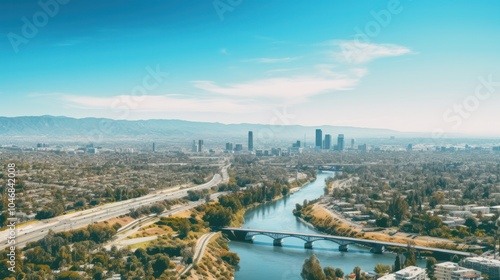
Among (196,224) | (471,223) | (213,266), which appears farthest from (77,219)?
(471,223)

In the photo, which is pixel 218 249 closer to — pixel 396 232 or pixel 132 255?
pixel 132 255

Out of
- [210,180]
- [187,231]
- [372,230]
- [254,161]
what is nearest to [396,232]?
[372,230]

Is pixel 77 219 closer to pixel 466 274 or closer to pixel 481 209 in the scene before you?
pixel 466 274

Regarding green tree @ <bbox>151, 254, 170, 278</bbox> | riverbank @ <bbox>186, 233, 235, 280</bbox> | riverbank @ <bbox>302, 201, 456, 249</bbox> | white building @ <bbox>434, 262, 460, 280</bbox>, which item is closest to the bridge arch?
riverbank @ <bbox>302, 201, 456, 249</bbox>

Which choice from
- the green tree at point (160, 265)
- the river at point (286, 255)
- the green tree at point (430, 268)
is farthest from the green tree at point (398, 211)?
the green tree at point (160, 265)

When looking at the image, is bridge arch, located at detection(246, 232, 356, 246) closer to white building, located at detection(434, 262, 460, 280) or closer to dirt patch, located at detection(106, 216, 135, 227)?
dirt patch, located at detection(106, 216, 135, 227)

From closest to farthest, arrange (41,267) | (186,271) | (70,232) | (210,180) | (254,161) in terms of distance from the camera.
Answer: (41,267) → (186,271) → (70,232) → (210,180) → (254,161)
